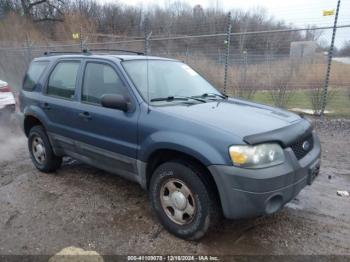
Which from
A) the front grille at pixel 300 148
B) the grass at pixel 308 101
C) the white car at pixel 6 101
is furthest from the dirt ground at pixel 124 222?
the grass at pixel 308 101

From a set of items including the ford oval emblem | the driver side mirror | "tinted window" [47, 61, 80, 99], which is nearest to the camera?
the ford oval emblem

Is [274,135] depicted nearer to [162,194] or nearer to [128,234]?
[162,194]

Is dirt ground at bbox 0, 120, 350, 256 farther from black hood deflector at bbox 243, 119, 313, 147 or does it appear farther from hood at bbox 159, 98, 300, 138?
hood at bbox 159, 98, 300, 138

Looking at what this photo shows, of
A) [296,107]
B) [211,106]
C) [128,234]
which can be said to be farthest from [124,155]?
[296,107]

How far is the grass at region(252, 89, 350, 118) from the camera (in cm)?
1034

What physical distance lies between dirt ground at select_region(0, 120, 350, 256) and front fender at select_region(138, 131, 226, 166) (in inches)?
33.4

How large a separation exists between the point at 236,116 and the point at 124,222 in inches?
66.6

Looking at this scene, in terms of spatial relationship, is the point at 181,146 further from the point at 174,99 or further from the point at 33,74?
the point at 33,74

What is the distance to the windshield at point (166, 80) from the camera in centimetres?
400

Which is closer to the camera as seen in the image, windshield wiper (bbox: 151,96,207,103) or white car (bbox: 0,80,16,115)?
windshield wiper (bbox: 151,96,207,103)

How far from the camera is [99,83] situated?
432cm

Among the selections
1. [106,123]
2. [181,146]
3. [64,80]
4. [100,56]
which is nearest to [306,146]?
[181,146]

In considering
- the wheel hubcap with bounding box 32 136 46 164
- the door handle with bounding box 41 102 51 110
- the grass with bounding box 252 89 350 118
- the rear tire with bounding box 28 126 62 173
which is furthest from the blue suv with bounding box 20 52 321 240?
the grass with bounding box 252 89 350 118

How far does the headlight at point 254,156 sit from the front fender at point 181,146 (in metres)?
0.12
